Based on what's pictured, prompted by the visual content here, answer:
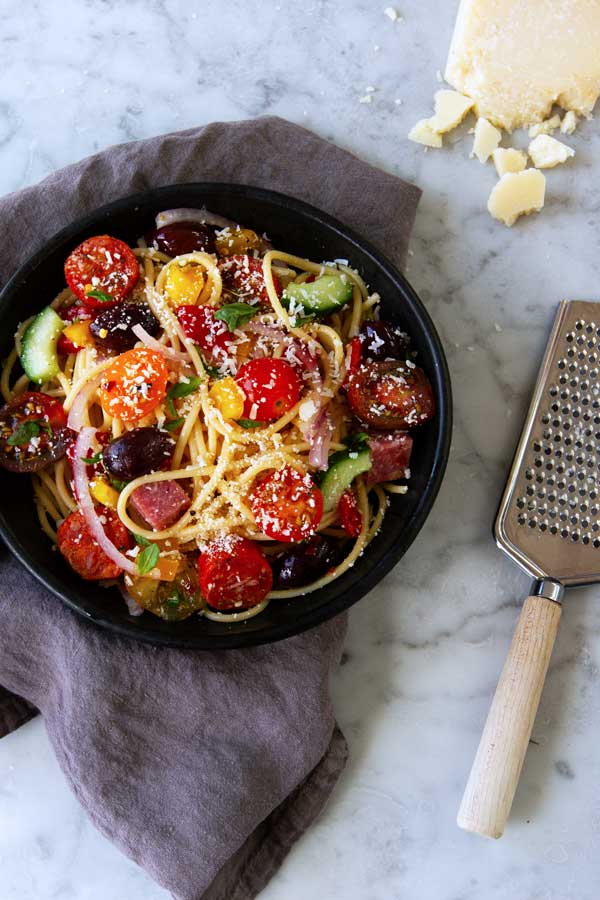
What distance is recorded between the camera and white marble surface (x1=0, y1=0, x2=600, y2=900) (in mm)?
3660

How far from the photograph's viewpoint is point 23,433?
318 cm

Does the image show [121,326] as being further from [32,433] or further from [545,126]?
[545,126]

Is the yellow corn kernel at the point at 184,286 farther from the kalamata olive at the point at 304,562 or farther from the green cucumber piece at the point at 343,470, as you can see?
the kalamata olive at the point at 304,562

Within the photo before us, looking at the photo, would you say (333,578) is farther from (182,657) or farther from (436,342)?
(436,342)

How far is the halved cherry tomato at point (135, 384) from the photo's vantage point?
305 cm

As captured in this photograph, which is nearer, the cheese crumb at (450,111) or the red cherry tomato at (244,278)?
the red cherry tomato at (244,278)

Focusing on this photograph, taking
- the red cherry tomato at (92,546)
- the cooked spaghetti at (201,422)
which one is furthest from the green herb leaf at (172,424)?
the red cherry tomato at (92,546)

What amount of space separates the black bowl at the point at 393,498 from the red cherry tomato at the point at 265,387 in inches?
21.5

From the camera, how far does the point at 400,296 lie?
332cm

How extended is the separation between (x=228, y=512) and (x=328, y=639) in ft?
2.36

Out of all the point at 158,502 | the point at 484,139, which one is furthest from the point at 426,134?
the point at 158,502

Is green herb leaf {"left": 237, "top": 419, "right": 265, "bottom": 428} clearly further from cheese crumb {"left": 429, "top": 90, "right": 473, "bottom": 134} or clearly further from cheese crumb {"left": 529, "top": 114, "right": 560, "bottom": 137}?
cheese crumb {"left": 529, "top": 114, "right": 560, "bottom": 137}

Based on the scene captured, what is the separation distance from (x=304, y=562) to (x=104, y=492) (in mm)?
759

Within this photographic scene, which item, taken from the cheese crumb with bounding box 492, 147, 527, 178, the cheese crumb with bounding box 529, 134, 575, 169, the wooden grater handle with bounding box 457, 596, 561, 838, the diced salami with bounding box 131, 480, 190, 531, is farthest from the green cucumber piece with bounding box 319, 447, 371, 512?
the cheese crumb with bounding box 529, 134, 575, 169
